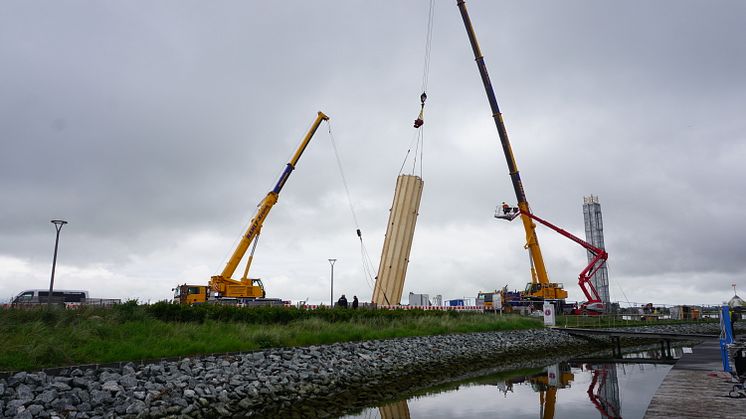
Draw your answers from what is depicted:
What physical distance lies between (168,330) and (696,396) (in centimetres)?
1279

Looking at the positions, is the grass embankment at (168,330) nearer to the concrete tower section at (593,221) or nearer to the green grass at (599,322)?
the green grass at (599,322)

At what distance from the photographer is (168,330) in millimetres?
14367

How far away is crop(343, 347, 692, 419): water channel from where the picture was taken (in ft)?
39.3

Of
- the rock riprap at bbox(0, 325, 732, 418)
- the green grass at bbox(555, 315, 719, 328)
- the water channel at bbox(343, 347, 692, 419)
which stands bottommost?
the water channel at bbox(343, 347, 692, 419)

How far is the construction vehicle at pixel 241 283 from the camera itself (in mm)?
31594

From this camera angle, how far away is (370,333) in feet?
62.3

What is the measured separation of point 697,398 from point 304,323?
12.3 metres

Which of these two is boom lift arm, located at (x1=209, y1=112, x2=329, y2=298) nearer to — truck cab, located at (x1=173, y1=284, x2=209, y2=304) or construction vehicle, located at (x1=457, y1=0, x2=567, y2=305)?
truck cab, located at (x1=173, y1=284, x2=209, y2=304)

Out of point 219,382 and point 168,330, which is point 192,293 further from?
point 219,382

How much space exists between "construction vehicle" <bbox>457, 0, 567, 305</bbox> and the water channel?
765 inches

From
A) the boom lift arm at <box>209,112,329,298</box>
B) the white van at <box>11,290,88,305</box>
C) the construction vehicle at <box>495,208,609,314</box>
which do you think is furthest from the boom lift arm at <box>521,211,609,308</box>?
the white van at <box>11,290,88,305</box>

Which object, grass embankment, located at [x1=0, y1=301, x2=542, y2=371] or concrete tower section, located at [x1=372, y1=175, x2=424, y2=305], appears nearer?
Answer: grass embankment, located at [x1=0, y1=301, x2=542, y2=371]

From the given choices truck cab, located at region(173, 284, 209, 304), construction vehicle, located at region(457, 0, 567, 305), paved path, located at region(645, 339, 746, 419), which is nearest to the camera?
paved path, located at region(645, 339, 746, 419)

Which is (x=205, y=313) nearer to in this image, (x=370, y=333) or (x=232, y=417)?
(x=370, y=333)
